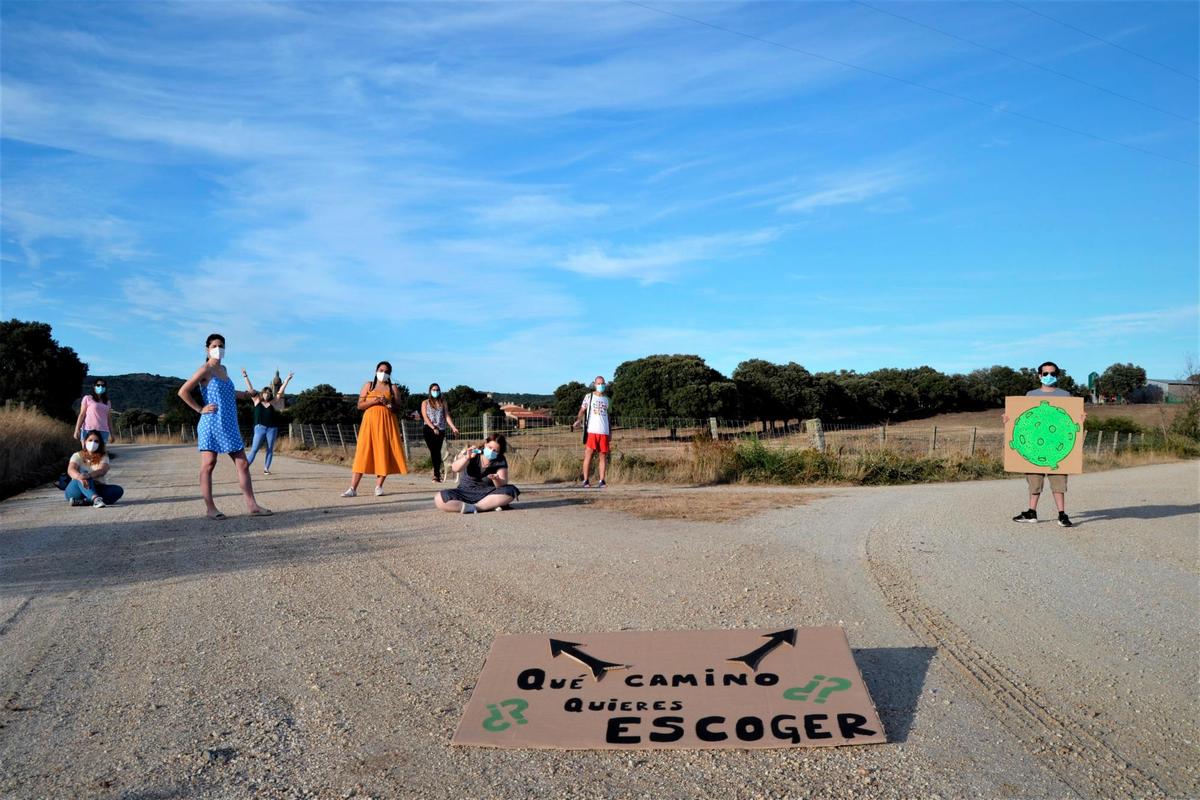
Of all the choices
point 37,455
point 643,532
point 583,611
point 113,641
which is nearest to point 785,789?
point 583,611

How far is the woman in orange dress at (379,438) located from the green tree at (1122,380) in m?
70.5

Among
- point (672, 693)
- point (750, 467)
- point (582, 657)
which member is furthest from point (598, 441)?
point (672, 693)

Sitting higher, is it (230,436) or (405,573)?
(230,436)

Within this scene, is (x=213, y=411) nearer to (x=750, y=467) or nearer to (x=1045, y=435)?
(x=1045, y=435)

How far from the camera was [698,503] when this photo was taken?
12.4 meters

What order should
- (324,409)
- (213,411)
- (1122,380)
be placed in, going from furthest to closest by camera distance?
(1122,380) → (324,409) → (213,411)

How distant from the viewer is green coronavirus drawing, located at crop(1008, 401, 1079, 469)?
33.3 ft

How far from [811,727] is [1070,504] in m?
11.2

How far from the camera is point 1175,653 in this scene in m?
5.22

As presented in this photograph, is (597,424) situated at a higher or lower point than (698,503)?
higher

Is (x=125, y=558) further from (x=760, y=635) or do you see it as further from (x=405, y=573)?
(x=760, y=635)

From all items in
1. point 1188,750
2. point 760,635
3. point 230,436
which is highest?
point 230,436

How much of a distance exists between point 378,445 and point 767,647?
9.25m

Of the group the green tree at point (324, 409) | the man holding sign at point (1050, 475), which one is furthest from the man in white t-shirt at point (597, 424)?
the green tree at point (324, 409)
